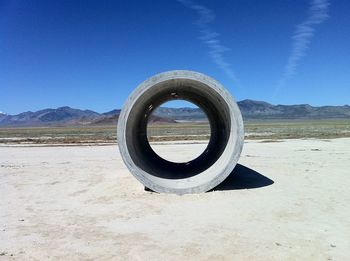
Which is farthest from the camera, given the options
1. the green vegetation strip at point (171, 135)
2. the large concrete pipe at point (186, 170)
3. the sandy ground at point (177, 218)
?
the green vegetation strip at point (171, 135)

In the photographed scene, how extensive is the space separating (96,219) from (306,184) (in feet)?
18.7

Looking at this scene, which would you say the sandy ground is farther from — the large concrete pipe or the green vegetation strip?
the green vegetation strip

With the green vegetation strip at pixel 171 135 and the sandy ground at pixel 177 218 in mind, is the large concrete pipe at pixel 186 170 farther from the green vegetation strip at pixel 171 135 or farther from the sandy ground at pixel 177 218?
the green vegetation strip at pixel 171 135

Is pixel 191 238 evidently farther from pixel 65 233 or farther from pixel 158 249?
pixel 65 233

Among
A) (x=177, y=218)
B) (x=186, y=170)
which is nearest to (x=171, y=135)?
(x=186, y=170)

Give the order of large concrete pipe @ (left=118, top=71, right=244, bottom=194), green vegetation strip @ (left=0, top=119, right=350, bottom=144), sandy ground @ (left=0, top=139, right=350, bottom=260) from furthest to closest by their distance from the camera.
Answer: green vegetation strip @ (left=0, top=119, right=350, bottom=144)
large concrete pipe @ (left=118, top=71, right=244, bottom=194)
sandy ground @ (left=0, top=139, right=350, bottom=260)

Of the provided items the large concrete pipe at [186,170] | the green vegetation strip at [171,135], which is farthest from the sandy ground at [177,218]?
the green vegetation strip at [171,135]

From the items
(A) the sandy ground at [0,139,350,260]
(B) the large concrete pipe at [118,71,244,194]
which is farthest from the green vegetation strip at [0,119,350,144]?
(A) the sandy ground at [0,139,350,260]

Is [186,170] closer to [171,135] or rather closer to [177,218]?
[177,218]

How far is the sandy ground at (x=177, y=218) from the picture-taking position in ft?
20.9

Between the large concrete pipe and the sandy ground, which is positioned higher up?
the large concrete pipe

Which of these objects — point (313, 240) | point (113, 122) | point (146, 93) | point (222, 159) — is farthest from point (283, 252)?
point (113, 122)

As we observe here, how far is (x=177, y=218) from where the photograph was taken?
27.0ft

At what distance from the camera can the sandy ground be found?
20.9ft
